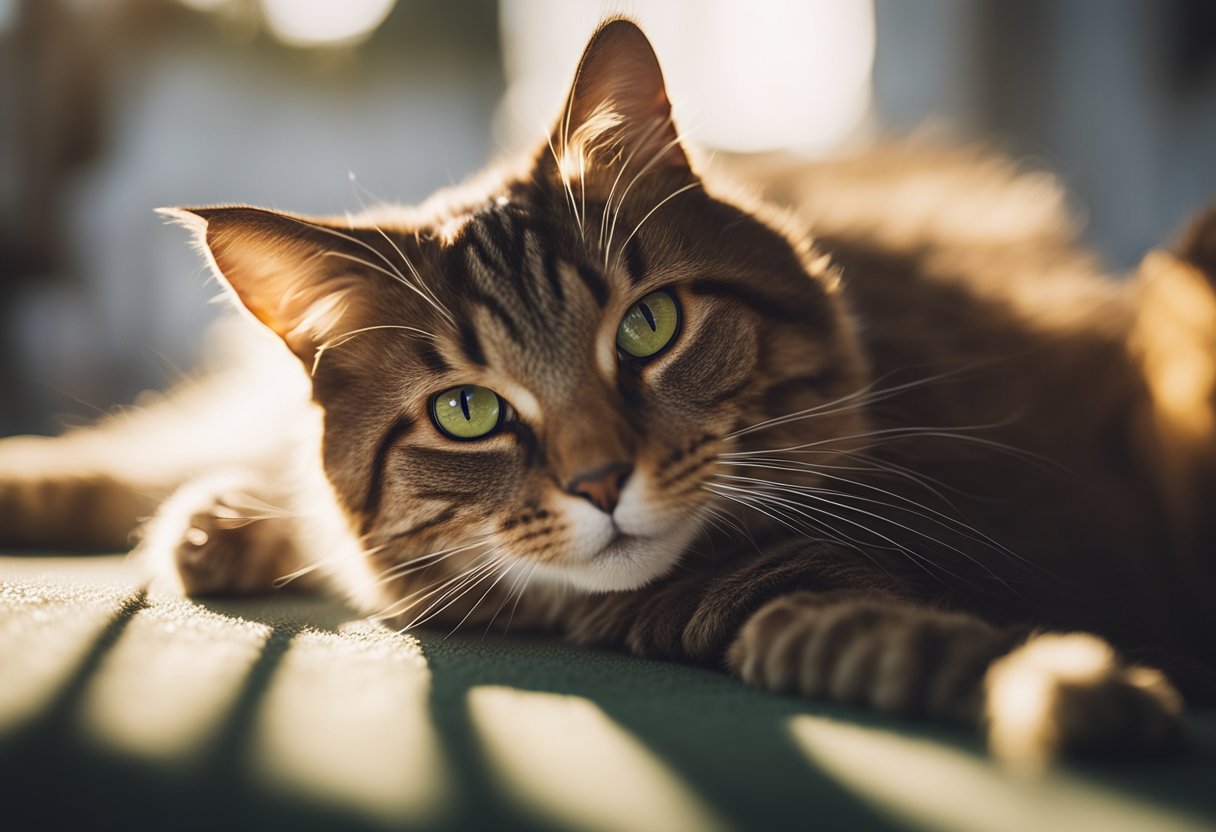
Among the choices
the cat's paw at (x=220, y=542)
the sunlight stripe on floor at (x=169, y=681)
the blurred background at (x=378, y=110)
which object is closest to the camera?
the sunlight stripe on floor at (x=169, y=681)

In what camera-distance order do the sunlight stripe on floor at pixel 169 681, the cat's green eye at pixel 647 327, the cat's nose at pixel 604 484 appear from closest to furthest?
the sunlight stripe on floor at pixel 169 681 < the cat's nose at pixel 604 484 < the cat's green eye at pixel 647 327

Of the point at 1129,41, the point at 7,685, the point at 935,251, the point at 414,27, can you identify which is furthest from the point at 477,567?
the point at 414,27

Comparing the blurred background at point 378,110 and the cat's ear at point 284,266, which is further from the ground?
the blurred background at point 378,110

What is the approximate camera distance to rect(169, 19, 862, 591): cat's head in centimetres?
111

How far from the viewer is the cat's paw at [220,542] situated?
4.46ft

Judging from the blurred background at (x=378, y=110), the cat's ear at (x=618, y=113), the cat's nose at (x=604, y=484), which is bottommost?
the cat's nose at (x=604, y=484)

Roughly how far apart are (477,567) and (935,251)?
125 cm

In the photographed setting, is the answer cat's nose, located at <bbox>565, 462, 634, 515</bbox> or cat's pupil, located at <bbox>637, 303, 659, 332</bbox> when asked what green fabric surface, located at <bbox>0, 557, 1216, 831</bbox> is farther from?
cat's pupil, located at <bbox>637, 303, 659, 332</bbox>

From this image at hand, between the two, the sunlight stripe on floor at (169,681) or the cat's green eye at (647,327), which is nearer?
the sunlight stripe on floor at (169,681)

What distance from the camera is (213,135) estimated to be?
5078 millimetres

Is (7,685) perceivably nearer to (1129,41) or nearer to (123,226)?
(1129,41)

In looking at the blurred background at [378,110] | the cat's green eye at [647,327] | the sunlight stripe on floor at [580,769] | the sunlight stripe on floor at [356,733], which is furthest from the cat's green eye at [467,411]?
the blurred background at [378,110]

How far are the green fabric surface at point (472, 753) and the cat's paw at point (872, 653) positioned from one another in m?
0.03

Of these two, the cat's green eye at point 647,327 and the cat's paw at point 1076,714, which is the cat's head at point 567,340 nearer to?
the cat's green eye at point 647,327
